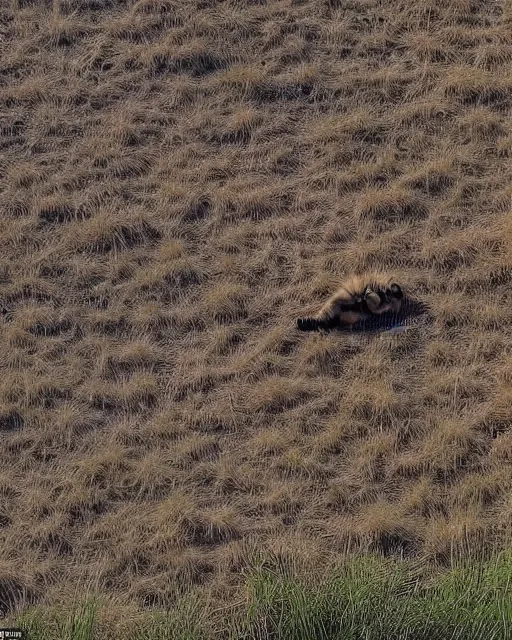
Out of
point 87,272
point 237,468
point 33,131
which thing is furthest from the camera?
point 33,131

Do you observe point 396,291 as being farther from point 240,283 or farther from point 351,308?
point 240,283

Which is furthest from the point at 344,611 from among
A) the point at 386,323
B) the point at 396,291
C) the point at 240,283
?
the point at 240,283

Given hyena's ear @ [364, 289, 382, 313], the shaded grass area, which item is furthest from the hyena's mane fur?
the shaded grass area

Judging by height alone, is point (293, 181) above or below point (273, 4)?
below

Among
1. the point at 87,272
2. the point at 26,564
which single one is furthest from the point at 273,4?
the point at 26,564

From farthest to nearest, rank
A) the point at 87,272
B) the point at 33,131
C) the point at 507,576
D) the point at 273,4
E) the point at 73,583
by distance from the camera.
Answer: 1. the point at 273,4
2. the point at 33,131
3. the point at 87,272
4. the point at 73,583
5. the point at 507,576

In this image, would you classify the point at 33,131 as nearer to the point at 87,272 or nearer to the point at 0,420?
the point at 87,272
